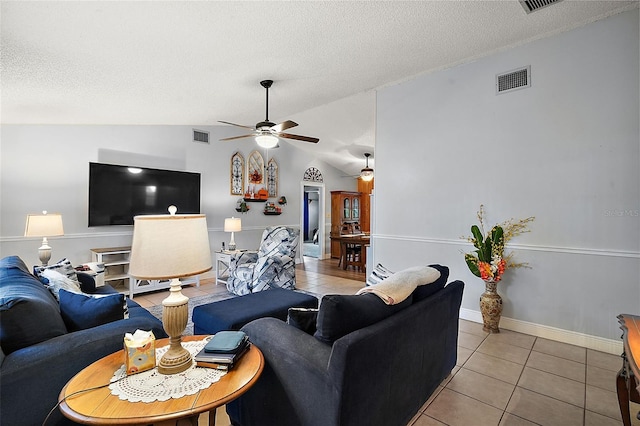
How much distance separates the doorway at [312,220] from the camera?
8.00 metres

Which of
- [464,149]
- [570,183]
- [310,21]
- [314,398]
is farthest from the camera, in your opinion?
[464,149]

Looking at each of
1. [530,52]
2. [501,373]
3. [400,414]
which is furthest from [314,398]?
A: [530,52]

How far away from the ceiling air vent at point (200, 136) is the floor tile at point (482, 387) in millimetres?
5282

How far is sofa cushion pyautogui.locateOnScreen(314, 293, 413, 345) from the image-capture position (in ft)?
4.65

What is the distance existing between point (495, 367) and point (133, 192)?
5.10m

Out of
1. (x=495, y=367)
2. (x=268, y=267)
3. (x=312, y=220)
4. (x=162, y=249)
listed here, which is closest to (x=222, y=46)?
(x=162, y=249)

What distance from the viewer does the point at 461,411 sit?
1947 millimetres

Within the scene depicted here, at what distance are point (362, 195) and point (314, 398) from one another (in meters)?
7.85

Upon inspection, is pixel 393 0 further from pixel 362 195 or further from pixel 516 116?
pixel 362 195

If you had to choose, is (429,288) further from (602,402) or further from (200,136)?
(200,136)

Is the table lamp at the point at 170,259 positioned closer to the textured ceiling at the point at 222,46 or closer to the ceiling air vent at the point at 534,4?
the textured ceiling at the point at 222,46

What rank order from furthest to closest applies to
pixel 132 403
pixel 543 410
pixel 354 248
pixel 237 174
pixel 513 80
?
pixel 354 248, pixel 237 174, pixel 513 80, pixel 543 410, pixel 132 403

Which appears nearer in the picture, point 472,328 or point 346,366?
point 346,366

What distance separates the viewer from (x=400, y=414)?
1682 millimetres
